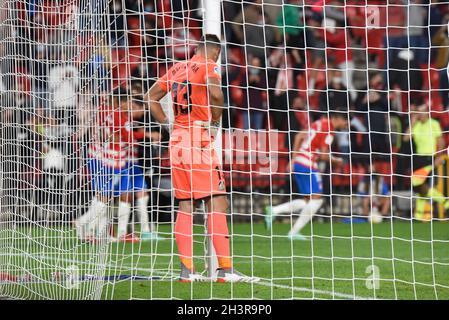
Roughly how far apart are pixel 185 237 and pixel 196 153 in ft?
2.58

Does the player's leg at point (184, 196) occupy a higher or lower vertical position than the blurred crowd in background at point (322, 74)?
lower

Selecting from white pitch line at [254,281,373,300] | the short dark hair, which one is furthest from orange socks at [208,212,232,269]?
the short dark hair

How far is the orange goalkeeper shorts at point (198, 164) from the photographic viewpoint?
937 cm

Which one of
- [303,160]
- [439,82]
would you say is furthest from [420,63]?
[303,160]

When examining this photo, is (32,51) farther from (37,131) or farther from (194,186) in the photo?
(194,186)

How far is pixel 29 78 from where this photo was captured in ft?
34.3

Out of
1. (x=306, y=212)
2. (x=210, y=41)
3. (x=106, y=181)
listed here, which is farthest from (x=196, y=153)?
(x=306, y=212)

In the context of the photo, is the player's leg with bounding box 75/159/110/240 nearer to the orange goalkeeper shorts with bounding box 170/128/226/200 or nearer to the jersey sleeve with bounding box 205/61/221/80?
the orange goalkeeper shorts with bounding box 170/128/226/200

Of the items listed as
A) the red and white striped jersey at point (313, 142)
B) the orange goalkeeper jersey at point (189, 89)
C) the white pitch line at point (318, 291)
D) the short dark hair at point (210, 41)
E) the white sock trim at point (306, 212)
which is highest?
the short dark hair at point (210, 41)

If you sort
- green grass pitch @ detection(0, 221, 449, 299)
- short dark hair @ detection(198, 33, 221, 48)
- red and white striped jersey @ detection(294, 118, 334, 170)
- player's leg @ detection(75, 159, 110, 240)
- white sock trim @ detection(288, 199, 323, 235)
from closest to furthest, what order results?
1. green grass pitch @ detection(0, 221, 449, 299)
2. player's leg @ detection(75, 159, 110, 240)
3. short dark hair @ detection(198, 33, 221, 48)
4. white sock trim @ detection(288, 199, 323, 235)
5. red and white striped jersey @ detection(294, 118, 334, 170)

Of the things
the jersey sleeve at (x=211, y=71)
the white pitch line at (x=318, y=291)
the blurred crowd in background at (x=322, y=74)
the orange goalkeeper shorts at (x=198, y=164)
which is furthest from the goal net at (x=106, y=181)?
the blurred crowd in background at (x=322, y=74)

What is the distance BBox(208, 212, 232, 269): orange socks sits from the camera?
9.30 metres

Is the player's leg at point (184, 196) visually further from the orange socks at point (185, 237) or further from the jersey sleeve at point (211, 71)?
the jersey sleeve at point (211, 71)

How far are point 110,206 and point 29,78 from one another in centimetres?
256
